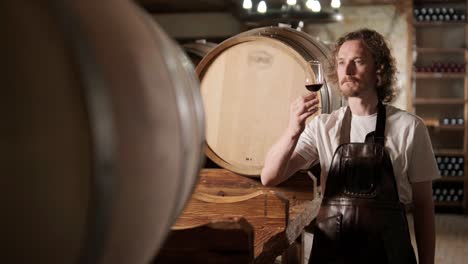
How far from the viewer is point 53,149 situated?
0.47 metres

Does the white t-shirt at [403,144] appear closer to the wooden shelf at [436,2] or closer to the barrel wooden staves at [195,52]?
the barrel wooden staves at [195,52]

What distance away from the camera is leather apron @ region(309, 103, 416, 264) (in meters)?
1.94

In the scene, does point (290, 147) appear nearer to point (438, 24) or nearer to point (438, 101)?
point (438, 101)

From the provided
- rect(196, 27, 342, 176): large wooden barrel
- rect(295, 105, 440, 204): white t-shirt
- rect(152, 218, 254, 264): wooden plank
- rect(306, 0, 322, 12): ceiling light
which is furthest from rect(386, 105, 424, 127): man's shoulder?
rect(306, 0, 322, 12): ceiling light

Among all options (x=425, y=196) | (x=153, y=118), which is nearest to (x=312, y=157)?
(x=425, y=196)

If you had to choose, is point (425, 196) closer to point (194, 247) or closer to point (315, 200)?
point (315, 200)

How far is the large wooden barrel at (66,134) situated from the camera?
18.3 inches

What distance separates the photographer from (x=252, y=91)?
2.54 m

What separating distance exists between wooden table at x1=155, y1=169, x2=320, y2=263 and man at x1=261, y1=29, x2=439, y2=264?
15cm

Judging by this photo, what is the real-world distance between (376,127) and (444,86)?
7420mm

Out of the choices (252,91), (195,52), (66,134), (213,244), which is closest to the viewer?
(66,134)

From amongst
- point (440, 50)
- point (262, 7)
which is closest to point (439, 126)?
point (440, 50)

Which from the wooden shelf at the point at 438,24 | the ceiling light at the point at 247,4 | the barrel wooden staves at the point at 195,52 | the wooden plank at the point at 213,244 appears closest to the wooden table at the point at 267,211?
the wooden plank at the point at 213,244

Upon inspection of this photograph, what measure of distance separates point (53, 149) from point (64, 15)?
0.11 metres
